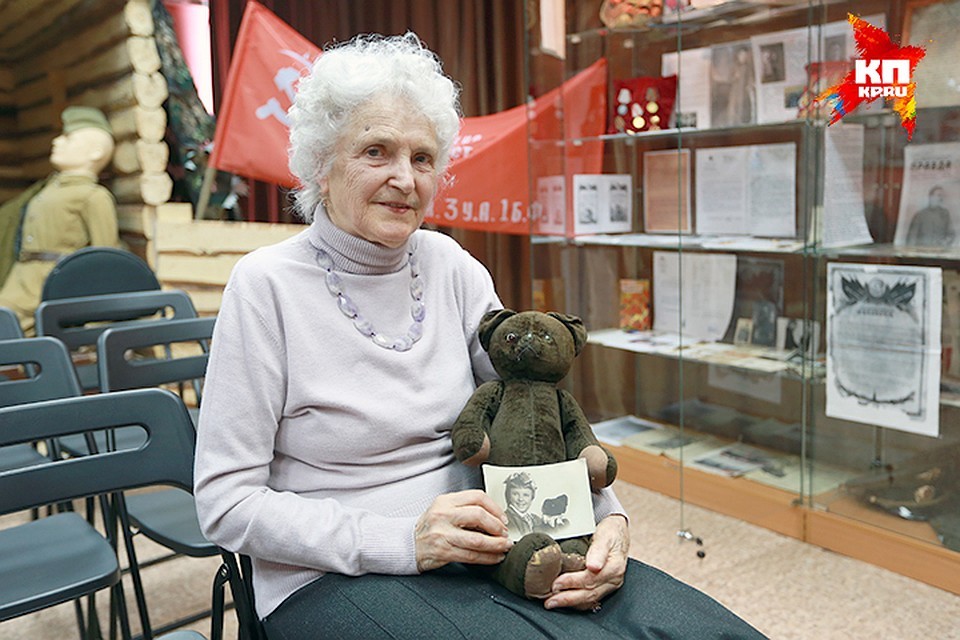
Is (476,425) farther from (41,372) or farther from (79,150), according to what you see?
(79,150)

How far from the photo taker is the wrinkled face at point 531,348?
4.73 feet

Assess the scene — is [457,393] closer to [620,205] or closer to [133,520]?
[133,520]

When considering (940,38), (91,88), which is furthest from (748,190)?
(91,88)

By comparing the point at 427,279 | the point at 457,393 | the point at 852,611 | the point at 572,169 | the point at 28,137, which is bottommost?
the point at 852,611

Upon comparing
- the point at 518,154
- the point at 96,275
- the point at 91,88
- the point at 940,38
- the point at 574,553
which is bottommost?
the point at 574,553

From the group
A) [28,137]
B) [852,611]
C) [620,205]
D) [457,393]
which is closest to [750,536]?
[852,611]

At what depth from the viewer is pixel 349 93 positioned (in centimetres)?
135

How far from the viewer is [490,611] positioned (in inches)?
47.9

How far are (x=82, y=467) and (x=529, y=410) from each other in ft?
2.56

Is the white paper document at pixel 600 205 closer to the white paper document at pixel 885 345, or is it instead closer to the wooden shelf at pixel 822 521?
the wooden shelf at pixel 822 521

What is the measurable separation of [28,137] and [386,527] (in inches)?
191

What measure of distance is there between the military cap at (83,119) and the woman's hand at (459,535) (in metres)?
3.35

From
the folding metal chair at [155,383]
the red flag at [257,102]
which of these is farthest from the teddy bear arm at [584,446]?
the red flag at [257,102]

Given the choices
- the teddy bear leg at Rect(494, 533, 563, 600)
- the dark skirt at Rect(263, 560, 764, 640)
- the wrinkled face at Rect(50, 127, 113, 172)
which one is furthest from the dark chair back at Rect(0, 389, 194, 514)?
the wrinkled face at Rect(50, 127, 113, 172)
